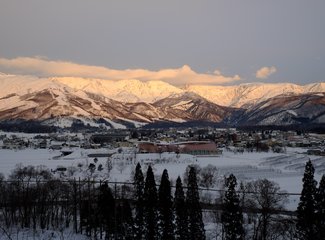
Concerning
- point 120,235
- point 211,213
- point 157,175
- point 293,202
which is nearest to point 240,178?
point 157,175

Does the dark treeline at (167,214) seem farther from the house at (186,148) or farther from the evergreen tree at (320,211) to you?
the house at (186,148)

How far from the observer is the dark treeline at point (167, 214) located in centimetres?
2028

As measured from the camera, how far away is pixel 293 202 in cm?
3378

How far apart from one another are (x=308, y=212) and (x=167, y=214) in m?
6.67

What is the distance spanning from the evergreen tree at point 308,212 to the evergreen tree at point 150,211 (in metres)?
6.90

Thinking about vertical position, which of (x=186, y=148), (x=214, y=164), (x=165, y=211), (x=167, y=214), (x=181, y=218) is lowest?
(x=214, y=164)

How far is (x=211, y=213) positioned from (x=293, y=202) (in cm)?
645

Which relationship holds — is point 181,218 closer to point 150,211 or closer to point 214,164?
point 150,211

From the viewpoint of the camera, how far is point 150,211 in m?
23.8

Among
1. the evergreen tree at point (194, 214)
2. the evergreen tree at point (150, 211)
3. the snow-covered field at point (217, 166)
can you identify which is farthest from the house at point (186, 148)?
the evergreen tree at point (194, 214)

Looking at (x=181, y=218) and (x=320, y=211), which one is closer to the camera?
(x=320, y=211)

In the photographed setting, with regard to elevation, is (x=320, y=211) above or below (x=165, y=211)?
above

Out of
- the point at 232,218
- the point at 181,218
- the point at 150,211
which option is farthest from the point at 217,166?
the point at 232,218

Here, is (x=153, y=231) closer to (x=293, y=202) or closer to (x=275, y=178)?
(x=293, y=202)
